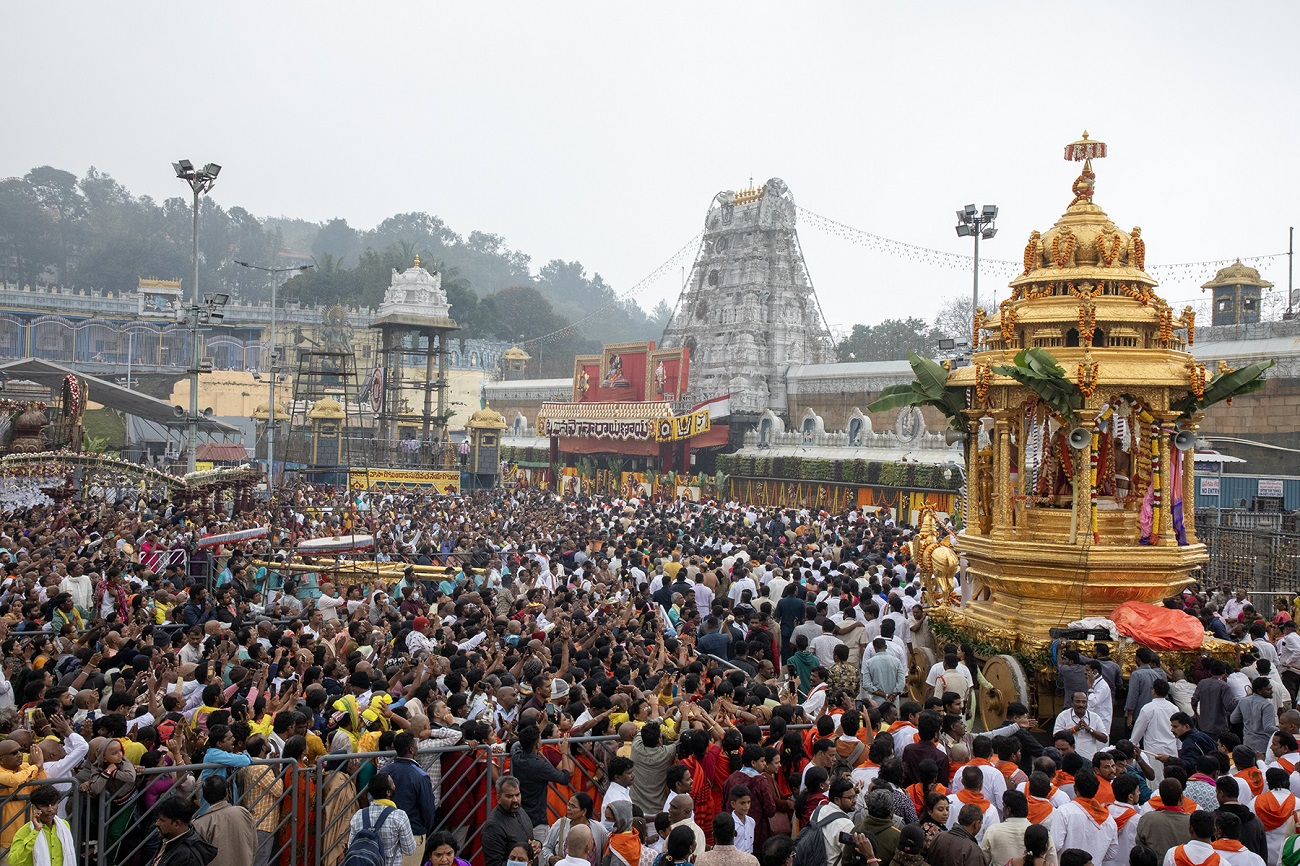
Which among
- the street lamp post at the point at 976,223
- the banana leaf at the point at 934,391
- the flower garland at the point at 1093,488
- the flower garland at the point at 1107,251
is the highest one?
the street lamp post at the point at 976,223

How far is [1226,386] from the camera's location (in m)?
10.2

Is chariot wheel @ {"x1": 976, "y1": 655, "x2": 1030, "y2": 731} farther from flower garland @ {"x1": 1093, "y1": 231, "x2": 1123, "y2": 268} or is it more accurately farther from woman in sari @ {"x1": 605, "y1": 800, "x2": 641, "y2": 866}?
woman in sari @ {"x1": 605, "y1": 800, "x2": 641, "y2": 866}

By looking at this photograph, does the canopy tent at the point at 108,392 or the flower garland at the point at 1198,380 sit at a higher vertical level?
the canopy tent at the point at 108,392

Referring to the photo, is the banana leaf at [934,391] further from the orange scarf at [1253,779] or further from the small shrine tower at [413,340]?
the small shrine tower at [413,340]

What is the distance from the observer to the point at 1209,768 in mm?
6406

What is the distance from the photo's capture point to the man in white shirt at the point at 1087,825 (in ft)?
19.3

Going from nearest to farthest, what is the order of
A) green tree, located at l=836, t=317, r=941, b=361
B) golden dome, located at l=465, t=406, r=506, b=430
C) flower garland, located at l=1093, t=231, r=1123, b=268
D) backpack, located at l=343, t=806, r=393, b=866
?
backpack, located at l=343, t=806, r=393, b=866
flower garland, located at l=1093, t=231, r=1123, b=268
golden dome, located at l=465, t=406, r=506, b=430
green tree, located at l=836, t=317, r=941, b=361

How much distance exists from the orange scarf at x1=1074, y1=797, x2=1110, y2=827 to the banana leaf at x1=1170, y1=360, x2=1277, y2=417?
532cm

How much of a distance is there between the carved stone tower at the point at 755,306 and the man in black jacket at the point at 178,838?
37.9 m

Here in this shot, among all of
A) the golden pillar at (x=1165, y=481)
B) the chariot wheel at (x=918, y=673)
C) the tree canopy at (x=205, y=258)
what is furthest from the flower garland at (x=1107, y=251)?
the tree canopy at (x=205, y=258)

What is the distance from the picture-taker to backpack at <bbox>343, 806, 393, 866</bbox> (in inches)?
223

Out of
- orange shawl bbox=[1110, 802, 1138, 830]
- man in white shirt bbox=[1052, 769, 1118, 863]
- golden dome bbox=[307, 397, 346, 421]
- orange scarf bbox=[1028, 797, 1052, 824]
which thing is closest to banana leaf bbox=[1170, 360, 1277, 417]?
orange shawl bbox=[1110, 802, 1138, 830]

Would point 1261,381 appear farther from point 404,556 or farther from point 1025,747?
point 404,556

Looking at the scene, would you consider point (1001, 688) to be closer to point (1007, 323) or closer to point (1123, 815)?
point (1123, 815)
